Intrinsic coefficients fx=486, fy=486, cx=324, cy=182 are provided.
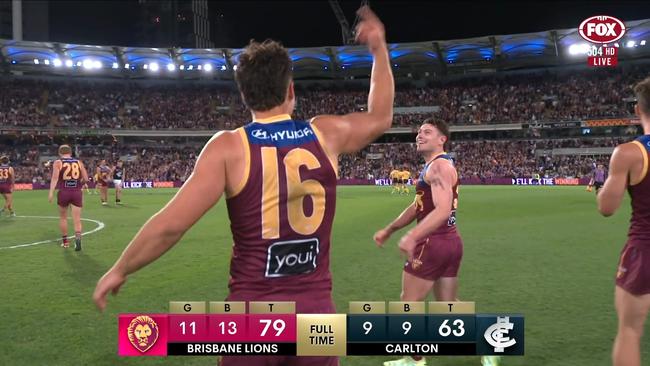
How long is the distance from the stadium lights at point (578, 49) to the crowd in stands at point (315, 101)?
16.0ft

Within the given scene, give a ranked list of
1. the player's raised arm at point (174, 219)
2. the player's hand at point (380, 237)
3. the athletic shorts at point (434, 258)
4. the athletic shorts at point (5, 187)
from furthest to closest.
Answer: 1. the athletic shorts at point (5, 187)
2. the athletic shorts at point (434, 258)
3. the player's hand at point (380, 237)
4. the player's raised arm at point (174, 219)

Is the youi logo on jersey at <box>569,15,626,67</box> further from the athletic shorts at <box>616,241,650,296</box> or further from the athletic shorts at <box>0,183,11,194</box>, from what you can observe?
the athletic shorts at <box>616,241,650,296</box>

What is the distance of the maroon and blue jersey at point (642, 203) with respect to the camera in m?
3.60

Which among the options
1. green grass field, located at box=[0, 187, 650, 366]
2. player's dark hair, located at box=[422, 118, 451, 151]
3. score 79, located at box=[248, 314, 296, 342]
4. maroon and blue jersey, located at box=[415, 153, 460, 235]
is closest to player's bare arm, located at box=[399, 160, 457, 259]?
maroon and blue jersey, located at box=[415, 153, 460, 235]

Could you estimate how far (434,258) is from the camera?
489cm

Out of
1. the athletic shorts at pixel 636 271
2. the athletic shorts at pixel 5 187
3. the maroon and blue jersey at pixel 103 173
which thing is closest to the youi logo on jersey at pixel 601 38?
the maroon and blue jersey at pixel 103 173

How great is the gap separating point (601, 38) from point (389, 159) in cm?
2672

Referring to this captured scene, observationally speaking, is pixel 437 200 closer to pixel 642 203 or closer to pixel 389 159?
pixel 642 203

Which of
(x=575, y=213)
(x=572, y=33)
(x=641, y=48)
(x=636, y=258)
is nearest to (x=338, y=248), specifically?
(x=636, y=258)

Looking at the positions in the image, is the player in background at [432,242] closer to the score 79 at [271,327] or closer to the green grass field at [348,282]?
the green grass field at [348,282]

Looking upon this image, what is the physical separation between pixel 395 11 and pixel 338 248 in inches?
2351

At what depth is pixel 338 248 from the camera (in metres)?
Result: 12.2

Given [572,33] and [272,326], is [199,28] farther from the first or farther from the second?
[272,326]

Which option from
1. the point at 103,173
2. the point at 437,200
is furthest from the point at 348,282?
the point at 103,173
